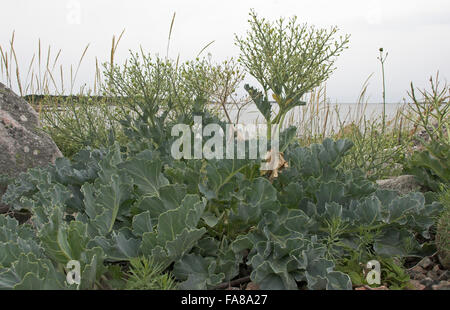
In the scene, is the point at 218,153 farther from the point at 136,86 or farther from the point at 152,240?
the point at 136,86

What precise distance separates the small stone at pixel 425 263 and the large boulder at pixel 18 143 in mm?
2982

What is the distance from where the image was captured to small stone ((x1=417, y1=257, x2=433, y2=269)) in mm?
2166

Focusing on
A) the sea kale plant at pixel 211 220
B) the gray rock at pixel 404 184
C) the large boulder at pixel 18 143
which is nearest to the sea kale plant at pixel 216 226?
the sea kale plant at pixel 211 220

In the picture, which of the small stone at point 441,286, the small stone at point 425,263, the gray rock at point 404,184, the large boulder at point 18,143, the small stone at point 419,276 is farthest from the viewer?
the large boulder at point 18,143

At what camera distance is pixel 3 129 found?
3584mm

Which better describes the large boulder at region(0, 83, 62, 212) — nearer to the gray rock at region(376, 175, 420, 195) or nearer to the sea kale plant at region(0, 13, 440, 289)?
the sea kale plant at region(0, 13, 440, 289)

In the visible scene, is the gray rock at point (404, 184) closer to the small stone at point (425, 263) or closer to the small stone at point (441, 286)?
the small stone at point (425, 263)

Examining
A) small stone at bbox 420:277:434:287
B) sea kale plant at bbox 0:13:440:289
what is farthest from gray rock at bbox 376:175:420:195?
small stone at bbox 420:277:434:287

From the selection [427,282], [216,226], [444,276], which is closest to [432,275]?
[444,276]

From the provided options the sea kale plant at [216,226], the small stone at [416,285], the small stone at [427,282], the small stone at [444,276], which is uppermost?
the sea kale plant at [216,226]

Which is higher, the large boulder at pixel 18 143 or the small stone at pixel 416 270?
the large boulder at pixel 18 143

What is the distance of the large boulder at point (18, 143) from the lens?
354 centimetres

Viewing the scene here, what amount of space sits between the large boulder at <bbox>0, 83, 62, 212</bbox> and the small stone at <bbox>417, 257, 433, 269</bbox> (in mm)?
2982
